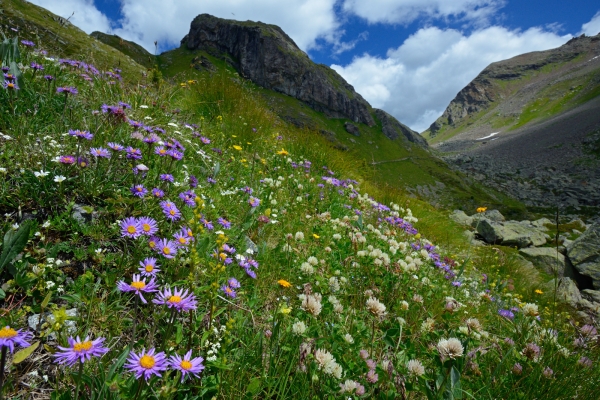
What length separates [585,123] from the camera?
81062 mm

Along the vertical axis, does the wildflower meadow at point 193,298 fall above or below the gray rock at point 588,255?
above

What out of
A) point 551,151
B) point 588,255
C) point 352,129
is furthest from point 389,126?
point 588,255

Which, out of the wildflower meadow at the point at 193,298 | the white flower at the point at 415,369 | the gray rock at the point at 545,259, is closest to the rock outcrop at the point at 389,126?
the gray rock at the point at 545,259

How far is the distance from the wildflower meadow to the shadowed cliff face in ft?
443

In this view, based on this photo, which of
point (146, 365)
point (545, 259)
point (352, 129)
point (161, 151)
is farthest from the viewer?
point (352, 129)

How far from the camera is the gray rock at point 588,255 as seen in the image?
916cm

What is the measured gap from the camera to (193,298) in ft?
4.90

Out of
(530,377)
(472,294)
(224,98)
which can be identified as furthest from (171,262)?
(224,98)

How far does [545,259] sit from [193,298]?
37.1 ft

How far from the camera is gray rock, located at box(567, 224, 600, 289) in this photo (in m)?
9.16

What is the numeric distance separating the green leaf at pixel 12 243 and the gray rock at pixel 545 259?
1145 centimetres

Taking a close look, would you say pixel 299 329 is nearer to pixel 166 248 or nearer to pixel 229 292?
pixel 229 292

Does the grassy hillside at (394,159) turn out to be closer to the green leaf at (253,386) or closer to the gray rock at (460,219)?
the gray rock at (460,219)

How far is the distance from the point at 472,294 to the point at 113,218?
413 cm
